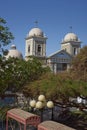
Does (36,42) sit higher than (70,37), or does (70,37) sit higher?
(70,37)

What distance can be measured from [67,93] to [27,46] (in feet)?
198

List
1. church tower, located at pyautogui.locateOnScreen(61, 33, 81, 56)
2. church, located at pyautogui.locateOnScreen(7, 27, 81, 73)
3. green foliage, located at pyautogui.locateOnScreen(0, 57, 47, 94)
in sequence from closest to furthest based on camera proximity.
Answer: green foliage, located at pyautogui.locateOnScreen(0, 57, 47, 94) < church, located at pyautogui.locateOnScreen(7, 27, 81, 73) < church tower, located at pyautogui.locateOnScreen(61, 33, 81, 56)

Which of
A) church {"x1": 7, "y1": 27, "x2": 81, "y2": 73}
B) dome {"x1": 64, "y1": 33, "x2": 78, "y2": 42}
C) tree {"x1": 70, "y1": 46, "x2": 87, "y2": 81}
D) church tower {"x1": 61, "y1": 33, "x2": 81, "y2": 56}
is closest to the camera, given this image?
tree {"x1": 70, "y1": 46, "x2": 87, "y2": 81}

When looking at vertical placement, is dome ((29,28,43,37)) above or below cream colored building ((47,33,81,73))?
above

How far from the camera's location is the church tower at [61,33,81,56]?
72531 mm

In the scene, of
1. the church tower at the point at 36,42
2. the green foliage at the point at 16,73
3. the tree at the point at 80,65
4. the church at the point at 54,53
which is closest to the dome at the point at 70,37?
the church at the point at 54,53

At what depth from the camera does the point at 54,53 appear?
68.7 m

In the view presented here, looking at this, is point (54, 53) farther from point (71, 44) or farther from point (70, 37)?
point (70, 37)

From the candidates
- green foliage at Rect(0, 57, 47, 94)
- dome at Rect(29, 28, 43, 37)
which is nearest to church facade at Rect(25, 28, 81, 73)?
dome at Rect(29, 28, 43, 37)

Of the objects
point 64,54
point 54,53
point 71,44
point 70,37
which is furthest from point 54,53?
point 70,37

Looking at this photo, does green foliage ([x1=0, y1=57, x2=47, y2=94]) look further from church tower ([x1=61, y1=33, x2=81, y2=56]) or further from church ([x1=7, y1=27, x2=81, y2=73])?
church tower ([x1=61, y1=33, x2=81, y2=56])

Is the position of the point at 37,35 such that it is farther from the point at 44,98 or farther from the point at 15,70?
the point at 44,98

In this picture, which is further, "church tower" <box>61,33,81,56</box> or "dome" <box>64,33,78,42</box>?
"dome" <box>64,33,78,42</box>

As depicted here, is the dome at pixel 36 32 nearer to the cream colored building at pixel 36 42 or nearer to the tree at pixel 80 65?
the cream colored building at pixel 36 42
